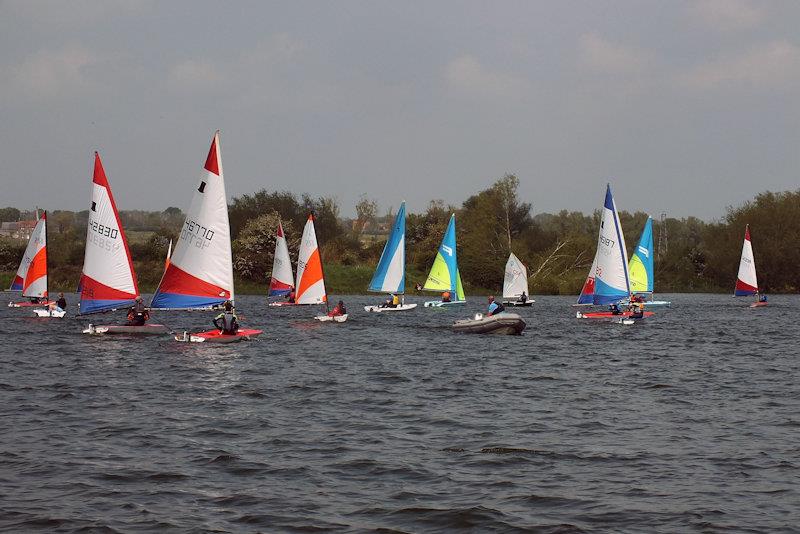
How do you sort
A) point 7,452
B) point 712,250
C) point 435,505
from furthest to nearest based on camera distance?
point 712,250 → point 7,452 → point 435,505

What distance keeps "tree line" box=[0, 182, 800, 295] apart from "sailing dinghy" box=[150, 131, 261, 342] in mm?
72177

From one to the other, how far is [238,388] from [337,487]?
1286cm

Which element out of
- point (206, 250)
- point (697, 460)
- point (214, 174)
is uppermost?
point (214, 174)

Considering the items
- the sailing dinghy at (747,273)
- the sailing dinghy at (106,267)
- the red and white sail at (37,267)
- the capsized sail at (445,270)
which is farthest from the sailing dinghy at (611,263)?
the sailing dinghy at (747,273)

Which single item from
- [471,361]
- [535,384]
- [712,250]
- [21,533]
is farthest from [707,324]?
[712,250]

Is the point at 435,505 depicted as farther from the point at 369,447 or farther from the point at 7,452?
the point at 7,452

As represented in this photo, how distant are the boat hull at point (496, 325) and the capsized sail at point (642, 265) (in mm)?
33775

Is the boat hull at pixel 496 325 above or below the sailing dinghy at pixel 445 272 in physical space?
below

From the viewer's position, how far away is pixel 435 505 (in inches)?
575

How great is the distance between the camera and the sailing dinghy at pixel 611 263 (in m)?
58.7

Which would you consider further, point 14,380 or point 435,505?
point 14,380

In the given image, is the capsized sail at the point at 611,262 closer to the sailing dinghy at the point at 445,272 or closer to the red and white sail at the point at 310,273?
the sailing dinghy at the point at 445,272

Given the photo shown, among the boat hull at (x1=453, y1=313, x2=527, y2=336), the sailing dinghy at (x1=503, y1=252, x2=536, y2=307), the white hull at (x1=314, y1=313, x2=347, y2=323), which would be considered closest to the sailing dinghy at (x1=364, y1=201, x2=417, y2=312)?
the white hull at (x1=314, y1=313, x2=347, y2=323)

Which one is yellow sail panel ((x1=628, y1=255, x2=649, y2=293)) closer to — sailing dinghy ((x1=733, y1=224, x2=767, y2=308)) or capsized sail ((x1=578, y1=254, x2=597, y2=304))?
capsized sail ((x1=578, y1=254, x2=597, y2=304))
